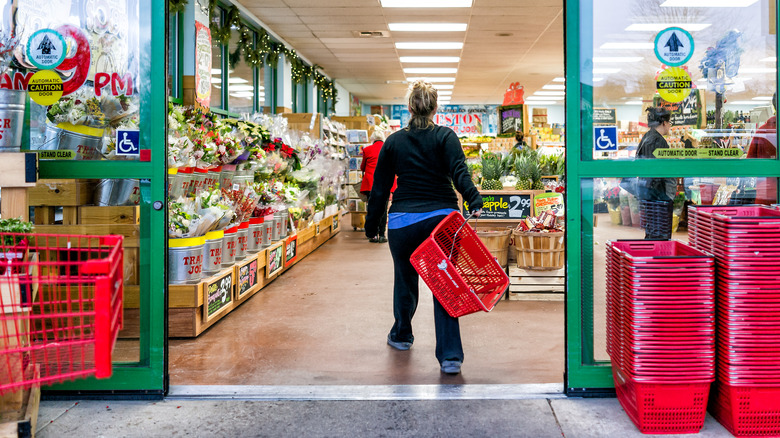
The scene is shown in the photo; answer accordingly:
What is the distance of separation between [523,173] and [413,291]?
2.56 m

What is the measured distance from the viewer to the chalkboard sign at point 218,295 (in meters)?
4.35

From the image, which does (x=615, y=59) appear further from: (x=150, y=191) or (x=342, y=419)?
(x=150, y=191)

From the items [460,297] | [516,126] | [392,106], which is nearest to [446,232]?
[460,297]

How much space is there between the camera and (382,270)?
692 centimetres

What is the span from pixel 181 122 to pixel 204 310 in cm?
134

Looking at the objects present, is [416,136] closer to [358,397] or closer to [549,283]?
[358,397]

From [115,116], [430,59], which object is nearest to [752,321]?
[115,116]

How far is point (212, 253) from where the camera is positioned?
179 inches

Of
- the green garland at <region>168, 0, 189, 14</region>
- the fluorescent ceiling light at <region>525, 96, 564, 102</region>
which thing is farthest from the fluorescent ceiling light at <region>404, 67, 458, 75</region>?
the green garland at <region>168, 0, 189, 14</region>

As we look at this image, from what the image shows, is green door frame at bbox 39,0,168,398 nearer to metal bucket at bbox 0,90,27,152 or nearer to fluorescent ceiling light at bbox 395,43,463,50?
metal bucket at bbox 0,90,27,152

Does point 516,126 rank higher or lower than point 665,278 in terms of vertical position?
higher

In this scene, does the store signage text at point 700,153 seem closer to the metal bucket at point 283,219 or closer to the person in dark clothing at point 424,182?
the person in dark clothing at point 424,182

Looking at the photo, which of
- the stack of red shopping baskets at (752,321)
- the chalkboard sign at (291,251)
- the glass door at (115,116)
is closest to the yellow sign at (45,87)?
the glass door at (115,116)

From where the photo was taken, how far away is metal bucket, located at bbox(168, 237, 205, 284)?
4.20 meters
